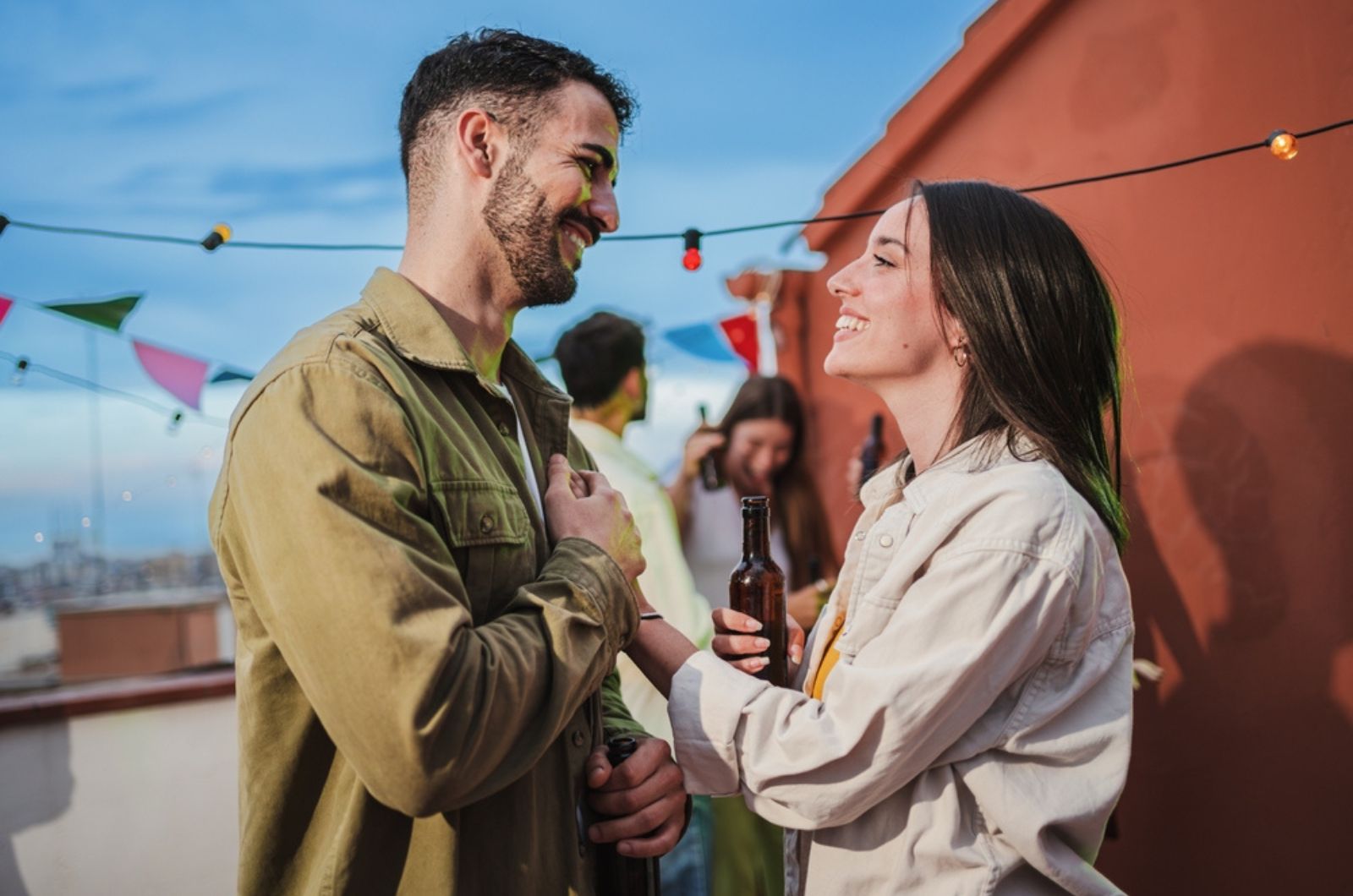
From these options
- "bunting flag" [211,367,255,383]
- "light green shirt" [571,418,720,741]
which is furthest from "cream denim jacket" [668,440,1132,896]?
"bunting flag" [211,367,255,383]

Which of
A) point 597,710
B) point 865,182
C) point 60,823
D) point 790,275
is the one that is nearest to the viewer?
point 597,710

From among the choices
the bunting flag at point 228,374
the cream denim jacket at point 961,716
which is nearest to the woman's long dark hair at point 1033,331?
the cream denim jacket at point 961,716

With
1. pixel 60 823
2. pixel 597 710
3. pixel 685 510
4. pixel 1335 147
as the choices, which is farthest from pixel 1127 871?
pixel 60 823

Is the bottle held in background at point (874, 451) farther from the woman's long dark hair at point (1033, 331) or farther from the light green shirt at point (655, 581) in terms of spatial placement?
the woman's long dark hair at point (1033, 331)

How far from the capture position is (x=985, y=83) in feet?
13.9

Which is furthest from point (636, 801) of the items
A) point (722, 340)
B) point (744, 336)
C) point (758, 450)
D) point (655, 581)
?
point (744, 336)

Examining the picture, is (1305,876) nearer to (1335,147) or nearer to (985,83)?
(1335,147)

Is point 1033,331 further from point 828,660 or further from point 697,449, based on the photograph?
point 697,449

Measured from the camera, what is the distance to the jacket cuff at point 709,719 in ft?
5.33

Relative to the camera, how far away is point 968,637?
4.87ft

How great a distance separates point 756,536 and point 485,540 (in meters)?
0.58

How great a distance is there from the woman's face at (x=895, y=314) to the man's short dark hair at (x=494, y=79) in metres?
0.59

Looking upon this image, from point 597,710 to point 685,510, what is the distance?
2.37 meters

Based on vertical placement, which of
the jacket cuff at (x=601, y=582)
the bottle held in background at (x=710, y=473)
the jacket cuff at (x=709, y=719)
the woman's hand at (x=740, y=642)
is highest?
the bottle held in background at (x=710, y=473)
